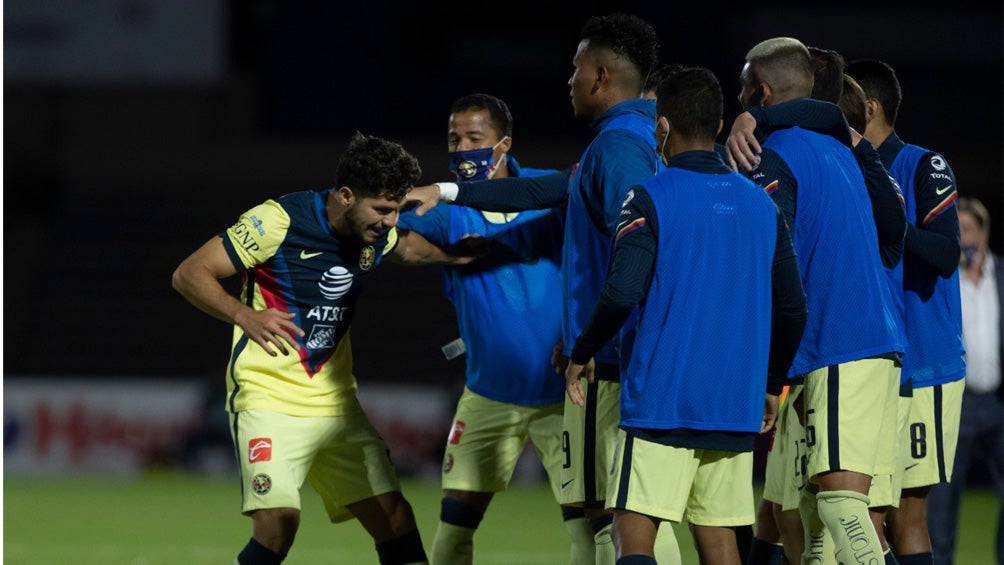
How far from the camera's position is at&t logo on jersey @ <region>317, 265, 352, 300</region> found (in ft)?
16.5

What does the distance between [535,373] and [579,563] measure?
0.78m

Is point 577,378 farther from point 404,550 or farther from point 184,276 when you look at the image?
point 184,276

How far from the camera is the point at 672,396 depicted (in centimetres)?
401

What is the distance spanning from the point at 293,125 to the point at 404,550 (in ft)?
51.3

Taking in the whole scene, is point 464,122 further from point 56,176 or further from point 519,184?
point 56,176

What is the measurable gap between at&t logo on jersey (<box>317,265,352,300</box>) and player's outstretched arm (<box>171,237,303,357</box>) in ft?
0.69

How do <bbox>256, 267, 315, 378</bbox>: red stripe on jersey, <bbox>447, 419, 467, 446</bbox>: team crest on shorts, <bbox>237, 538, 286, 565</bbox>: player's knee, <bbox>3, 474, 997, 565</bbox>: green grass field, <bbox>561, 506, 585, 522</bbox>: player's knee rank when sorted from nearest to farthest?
1. <bbox>237, 538, 286, 565</bbox>: player's knee
2. <bbox>256, 267, 315, 378</bbox>: red stripe on jersey
3. <bbox>561, 506, 585, 522</bbox>: player's knee
4. <bbox>447, 419, 467, 446</bbox>: team crest on shorts
5. <bbox>3, 474, 997, 565</bbox>: green grass field

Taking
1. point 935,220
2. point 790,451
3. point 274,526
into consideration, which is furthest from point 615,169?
point 274,526

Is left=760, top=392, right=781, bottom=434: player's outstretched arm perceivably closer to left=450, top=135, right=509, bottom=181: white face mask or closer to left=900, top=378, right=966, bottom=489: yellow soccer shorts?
left=900, top=378, right=966, bottom=489: yellow soccer shorts

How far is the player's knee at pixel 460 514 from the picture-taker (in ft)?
18.1

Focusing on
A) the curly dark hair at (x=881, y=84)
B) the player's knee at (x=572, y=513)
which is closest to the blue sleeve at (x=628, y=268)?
the player's knee at (x=572, y=513)

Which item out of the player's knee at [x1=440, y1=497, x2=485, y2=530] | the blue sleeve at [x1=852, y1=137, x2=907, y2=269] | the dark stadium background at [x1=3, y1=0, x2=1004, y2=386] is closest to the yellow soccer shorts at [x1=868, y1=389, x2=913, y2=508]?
the blue sleeve at [x1=852, y1=137, x2=907, y2=269]

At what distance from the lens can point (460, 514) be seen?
5.53 metres

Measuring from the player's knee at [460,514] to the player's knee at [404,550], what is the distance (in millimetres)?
422
